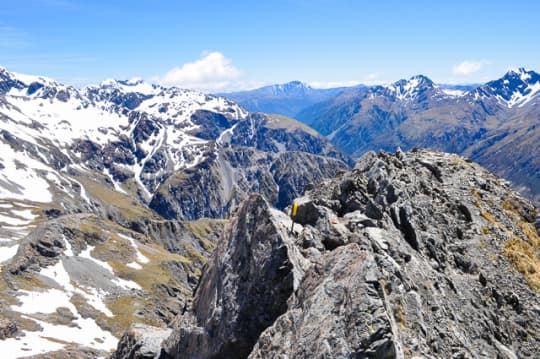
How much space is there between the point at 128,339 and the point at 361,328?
24.2 metres

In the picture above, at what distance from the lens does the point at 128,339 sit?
3278 centimetres

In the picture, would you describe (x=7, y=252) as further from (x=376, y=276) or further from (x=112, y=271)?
(x=376, y=276)

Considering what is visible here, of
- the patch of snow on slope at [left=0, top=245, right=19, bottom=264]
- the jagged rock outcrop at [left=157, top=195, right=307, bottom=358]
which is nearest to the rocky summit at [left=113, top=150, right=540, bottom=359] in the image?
the jagged rock outcrop at [left=157, top=195, right=307, bottom=358]

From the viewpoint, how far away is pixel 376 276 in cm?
1661

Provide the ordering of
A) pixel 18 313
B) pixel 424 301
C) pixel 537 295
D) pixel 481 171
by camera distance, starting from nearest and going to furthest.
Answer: pixel 424 301 < pixel 537 295 < pixel 481 171 < pixel 18 313

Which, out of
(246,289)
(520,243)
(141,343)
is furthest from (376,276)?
(520,243)

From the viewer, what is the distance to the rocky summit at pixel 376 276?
1692cm

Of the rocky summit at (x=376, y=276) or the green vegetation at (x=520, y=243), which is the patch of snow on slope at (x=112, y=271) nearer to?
the rocky summit at (x=376, y=276)

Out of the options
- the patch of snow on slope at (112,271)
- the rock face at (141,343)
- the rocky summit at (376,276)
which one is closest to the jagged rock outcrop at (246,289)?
the rocky summit at (376,276)

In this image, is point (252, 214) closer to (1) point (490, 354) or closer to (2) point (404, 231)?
(2) point (404, 231)

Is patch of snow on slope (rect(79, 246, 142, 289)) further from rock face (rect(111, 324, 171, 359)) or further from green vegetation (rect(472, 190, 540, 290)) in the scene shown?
green vegetation (rect(472, 190, 540, 290))

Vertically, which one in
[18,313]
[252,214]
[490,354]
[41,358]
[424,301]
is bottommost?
[18,313]

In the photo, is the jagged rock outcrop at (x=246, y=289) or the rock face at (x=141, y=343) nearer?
the jagged rock outcrop at (x=246, y=289)

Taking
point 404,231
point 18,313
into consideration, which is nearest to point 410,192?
point 404,231
